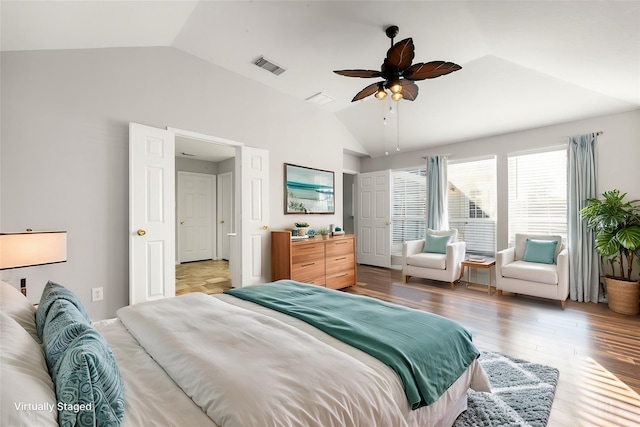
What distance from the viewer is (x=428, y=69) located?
2496 mm

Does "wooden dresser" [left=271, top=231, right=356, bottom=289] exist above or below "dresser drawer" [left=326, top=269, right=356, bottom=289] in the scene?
above

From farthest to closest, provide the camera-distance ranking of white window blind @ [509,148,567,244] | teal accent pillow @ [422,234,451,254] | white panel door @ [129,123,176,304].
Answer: teal accent pillow @ [422,234,451,254]
white window blind @ [509,148,567,244]
white panel door @ [129,123,176,304]

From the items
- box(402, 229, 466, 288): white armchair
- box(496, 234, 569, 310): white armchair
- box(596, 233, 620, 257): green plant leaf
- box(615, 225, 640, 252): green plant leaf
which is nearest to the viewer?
box(615, 225, 640, 252): green plant leaf

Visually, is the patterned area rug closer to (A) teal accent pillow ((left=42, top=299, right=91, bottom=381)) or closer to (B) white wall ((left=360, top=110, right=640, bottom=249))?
(A) teal accent pillow ((left=42, top=299, right=91, bottom=381))

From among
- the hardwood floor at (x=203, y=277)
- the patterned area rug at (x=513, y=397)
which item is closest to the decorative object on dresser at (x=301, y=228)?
the hardwood floor at (x=203, y=277)

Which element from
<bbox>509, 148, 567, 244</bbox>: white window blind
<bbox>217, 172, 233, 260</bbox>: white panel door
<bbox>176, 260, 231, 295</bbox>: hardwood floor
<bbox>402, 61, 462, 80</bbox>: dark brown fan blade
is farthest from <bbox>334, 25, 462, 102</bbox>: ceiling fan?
<bbox>217, 172, 233, 260</bbox>: white panel door

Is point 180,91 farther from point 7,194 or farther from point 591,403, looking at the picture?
point 591,403

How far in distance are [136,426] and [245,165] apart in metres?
3.45

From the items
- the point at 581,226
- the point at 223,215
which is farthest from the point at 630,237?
the point at 223,215

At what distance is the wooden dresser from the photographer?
3945mm

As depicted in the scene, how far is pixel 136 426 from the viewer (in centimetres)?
80

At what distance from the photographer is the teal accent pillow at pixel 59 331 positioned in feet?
2.92

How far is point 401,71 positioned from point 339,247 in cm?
268

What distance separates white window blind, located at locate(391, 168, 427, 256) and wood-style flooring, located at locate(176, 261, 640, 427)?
4.55 feet
